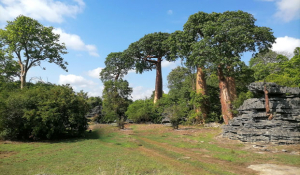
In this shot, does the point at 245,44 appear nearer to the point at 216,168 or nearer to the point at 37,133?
the point at 216,168

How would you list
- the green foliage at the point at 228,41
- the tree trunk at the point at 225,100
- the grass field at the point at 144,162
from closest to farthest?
the grass field at the point at 144,162
the green foliage at the point at 228,41
the tree trunk at the point at 225,100

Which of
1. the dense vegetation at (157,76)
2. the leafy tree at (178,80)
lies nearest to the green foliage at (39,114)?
the dense vegetation at (157,76)

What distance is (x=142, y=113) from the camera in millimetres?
28625

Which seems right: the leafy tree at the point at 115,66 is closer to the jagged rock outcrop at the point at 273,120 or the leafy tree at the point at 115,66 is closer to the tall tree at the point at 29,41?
the tall tree at the point at 29,41

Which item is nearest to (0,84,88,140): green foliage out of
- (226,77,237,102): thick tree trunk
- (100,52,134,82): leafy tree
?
(226,77,237,102): thick tree trunk

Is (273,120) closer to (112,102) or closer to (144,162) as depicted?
(144,162)

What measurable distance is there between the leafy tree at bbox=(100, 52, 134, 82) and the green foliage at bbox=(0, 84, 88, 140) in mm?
19459

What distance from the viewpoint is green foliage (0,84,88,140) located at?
13758 millimetres

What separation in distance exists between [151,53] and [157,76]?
3791mm

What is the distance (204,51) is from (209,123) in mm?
8515

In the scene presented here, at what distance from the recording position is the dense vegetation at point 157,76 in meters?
14.4

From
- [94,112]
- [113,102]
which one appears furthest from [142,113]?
[94,112]

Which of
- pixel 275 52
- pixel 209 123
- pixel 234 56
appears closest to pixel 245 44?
pixel 234 56

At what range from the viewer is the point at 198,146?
12125 millimetres
